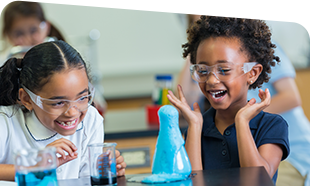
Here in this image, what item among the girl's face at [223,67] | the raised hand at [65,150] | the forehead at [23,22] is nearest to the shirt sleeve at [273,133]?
the girl's face at [223,67]

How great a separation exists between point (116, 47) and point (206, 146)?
9.73 feet

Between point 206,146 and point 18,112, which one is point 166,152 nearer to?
point 206,146

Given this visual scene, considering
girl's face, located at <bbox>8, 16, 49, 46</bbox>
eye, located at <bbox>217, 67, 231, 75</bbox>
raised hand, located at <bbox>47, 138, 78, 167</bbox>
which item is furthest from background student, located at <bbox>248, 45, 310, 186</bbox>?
girl's face, located at <bbox>8, 16, 49, 46</bbox>

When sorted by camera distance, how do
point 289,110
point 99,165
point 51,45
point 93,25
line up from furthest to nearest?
1. point 93,25
2. point 289,110
3. point 51,45
4. point 99,165

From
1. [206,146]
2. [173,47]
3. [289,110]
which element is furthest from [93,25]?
[206,146]

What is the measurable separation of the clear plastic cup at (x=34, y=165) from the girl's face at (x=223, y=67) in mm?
577

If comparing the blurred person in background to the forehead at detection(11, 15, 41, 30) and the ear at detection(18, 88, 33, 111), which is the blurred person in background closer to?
the forehead at detection(11, 15, 41, 30)

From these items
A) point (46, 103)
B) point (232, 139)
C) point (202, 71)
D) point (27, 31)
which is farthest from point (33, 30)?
point (232, 139)

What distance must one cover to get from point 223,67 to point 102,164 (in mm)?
511

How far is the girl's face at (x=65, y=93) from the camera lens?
43.7 inches

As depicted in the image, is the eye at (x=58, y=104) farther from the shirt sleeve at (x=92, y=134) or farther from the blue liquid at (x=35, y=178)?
the blue liquid at (x=35, y=178)

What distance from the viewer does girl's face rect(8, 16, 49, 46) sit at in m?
2.13

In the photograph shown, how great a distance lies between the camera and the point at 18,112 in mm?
1273

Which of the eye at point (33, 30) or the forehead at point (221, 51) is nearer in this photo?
the forehead at point (221, 51)
